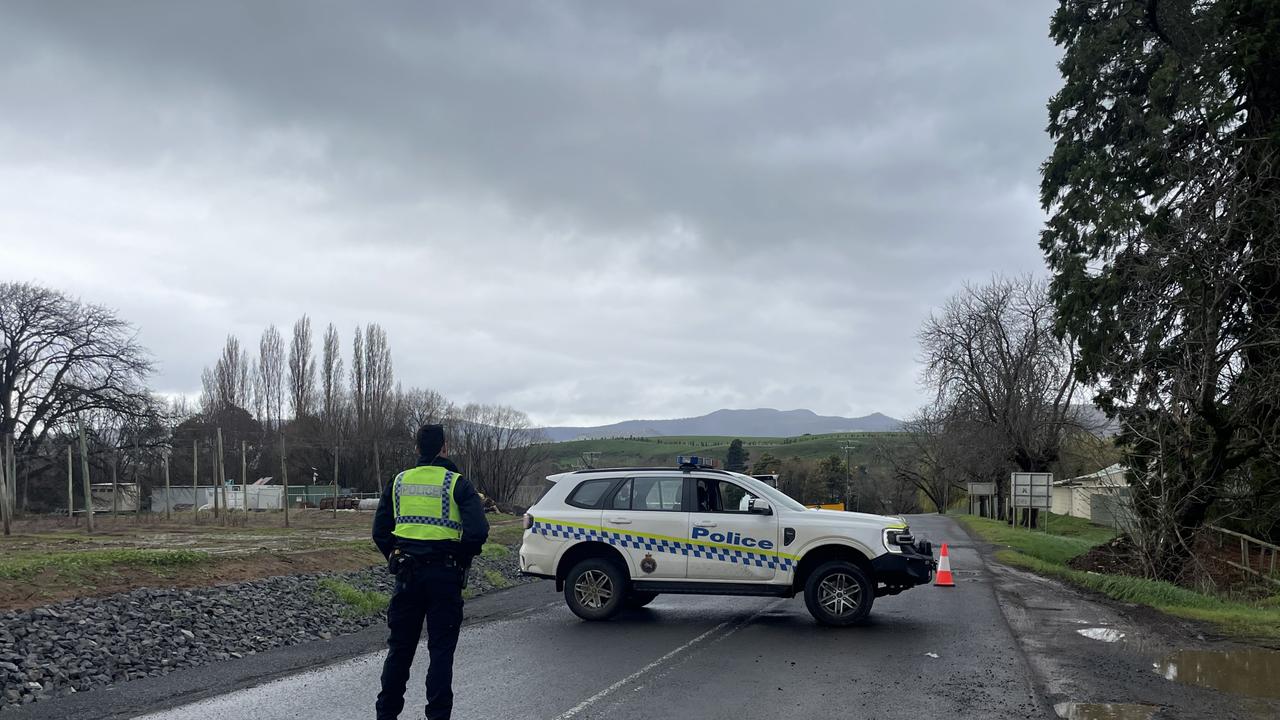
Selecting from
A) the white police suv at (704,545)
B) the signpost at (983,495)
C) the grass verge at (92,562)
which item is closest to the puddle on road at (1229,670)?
the white police suv at (704,545)

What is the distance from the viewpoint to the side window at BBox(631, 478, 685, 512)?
40.4 ft

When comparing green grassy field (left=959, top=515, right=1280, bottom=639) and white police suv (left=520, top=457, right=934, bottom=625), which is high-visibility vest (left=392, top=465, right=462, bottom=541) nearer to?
white police suv (left=520, top=457, right=934, bottom=625)

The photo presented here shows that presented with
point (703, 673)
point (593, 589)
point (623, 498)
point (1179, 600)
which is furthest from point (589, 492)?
point (1179, 600)

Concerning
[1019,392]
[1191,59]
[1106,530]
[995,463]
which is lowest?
[1106,530]

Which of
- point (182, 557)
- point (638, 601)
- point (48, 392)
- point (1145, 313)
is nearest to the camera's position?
point (638, 601)

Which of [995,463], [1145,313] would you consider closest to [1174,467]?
[1145,313]

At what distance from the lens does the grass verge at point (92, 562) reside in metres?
11.9

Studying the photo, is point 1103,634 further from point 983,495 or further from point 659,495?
point 983,495

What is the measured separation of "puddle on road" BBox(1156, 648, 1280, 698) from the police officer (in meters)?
6.27

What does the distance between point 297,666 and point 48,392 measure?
153 feet

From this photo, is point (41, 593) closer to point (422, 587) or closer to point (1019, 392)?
point (422, 587)

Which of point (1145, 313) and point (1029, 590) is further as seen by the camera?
point (1145, 313)

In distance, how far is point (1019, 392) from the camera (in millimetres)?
52875

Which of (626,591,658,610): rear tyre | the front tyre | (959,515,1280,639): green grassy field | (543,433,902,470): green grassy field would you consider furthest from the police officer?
(543,433,902,470): green grassy field
